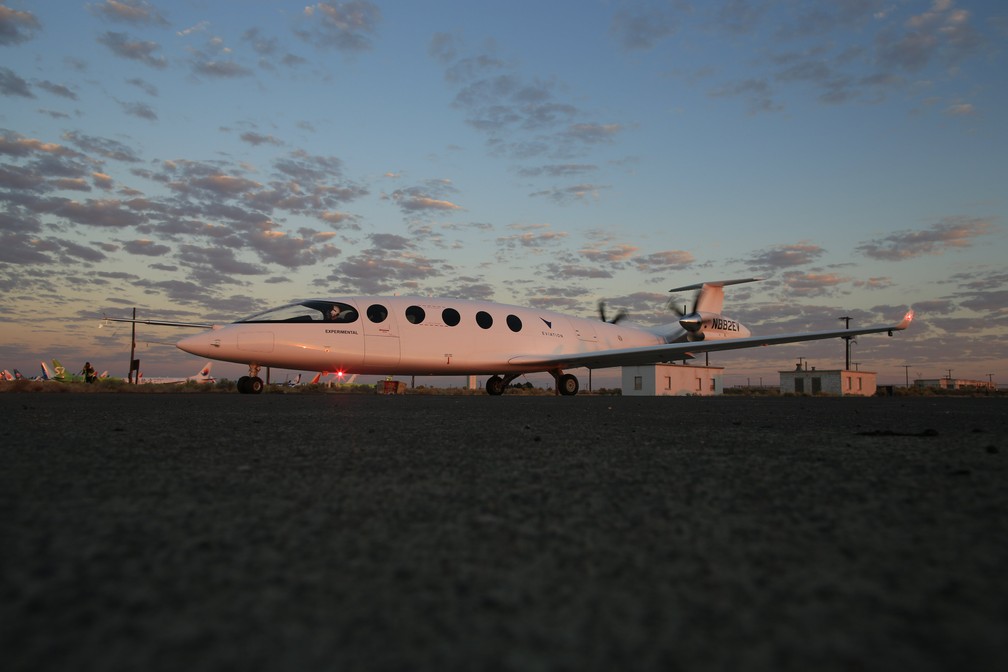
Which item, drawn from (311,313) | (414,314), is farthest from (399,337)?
(311,313)

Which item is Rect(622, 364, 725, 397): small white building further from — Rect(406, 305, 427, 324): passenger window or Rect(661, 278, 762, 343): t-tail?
Rect(406, 305, 427, 324): passenger window

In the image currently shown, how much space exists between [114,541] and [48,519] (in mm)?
336

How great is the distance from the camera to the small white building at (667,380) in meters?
50.0

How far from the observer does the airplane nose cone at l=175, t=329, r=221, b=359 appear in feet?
40.9

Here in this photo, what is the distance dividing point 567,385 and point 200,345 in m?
9.96

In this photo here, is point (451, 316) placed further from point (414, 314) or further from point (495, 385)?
point (495, 385)

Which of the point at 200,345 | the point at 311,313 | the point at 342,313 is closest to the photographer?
the point at 200,345

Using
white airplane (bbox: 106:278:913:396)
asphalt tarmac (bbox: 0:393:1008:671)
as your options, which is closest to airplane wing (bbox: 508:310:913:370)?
white airplane (bbox: 106:278:913:396)

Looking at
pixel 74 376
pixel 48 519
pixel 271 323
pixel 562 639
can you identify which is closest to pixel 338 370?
pixel 271 323

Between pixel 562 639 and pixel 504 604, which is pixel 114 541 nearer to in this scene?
pixel 504 604

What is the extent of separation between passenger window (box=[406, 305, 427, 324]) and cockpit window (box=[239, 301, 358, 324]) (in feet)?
4.53

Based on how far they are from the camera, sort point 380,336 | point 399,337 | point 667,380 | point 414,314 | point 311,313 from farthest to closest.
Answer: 1. point 667,380
2. point 414,314
3. point 399,337
4. point 380,336
5. point 311,313

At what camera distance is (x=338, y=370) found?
14453mm

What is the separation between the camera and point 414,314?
15.6 metres
